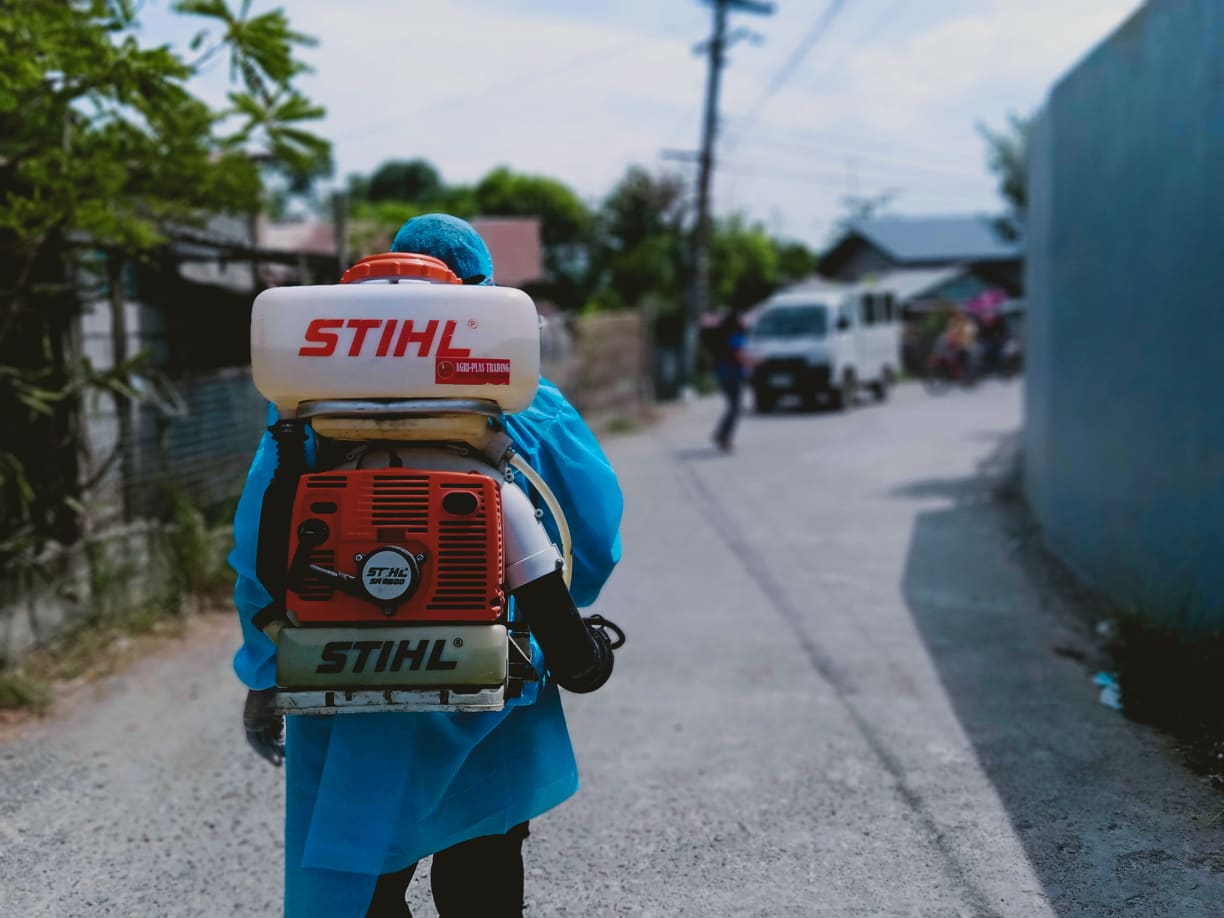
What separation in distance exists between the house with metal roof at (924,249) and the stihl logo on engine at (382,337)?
46628 mm

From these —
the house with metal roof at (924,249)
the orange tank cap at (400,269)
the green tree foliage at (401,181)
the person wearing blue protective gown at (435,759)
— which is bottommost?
the person wearing blue protective gown at (435,759)

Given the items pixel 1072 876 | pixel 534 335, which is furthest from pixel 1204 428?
pixel 534 335

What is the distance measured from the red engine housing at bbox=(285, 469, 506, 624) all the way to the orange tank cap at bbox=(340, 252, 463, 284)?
355 millimetres

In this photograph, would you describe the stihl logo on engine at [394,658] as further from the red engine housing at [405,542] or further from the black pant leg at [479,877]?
the black pant leg at [479,877]

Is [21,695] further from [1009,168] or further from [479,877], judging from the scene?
[1009,168]

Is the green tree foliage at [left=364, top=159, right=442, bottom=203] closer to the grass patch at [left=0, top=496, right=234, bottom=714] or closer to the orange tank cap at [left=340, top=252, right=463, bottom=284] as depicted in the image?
the grass patch at [left=0, top=496, right=234, bottom=714]

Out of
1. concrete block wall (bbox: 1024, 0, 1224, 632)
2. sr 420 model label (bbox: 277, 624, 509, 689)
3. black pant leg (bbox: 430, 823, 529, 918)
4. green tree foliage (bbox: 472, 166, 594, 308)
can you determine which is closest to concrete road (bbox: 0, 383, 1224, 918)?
concrete block wall (bbox: 1024, 0, 1224, 632)

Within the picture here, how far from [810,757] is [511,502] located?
8.93 ft

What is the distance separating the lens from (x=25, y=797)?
174 inches

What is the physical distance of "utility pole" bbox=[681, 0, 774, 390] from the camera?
27.2 meters

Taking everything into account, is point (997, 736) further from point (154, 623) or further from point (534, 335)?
point (154, 623)

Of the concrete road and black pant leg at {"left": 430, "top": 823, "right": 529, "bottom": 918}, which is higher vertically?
black pant leg at {"left": 430, "top": 823, "right": 529, "bottom": 918}

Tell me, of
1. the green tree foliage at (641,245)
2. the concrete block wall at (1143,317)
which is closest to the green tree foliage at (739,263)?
the green tree foliage at (641,245)

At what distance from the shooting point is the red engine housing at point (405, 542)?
218cm
